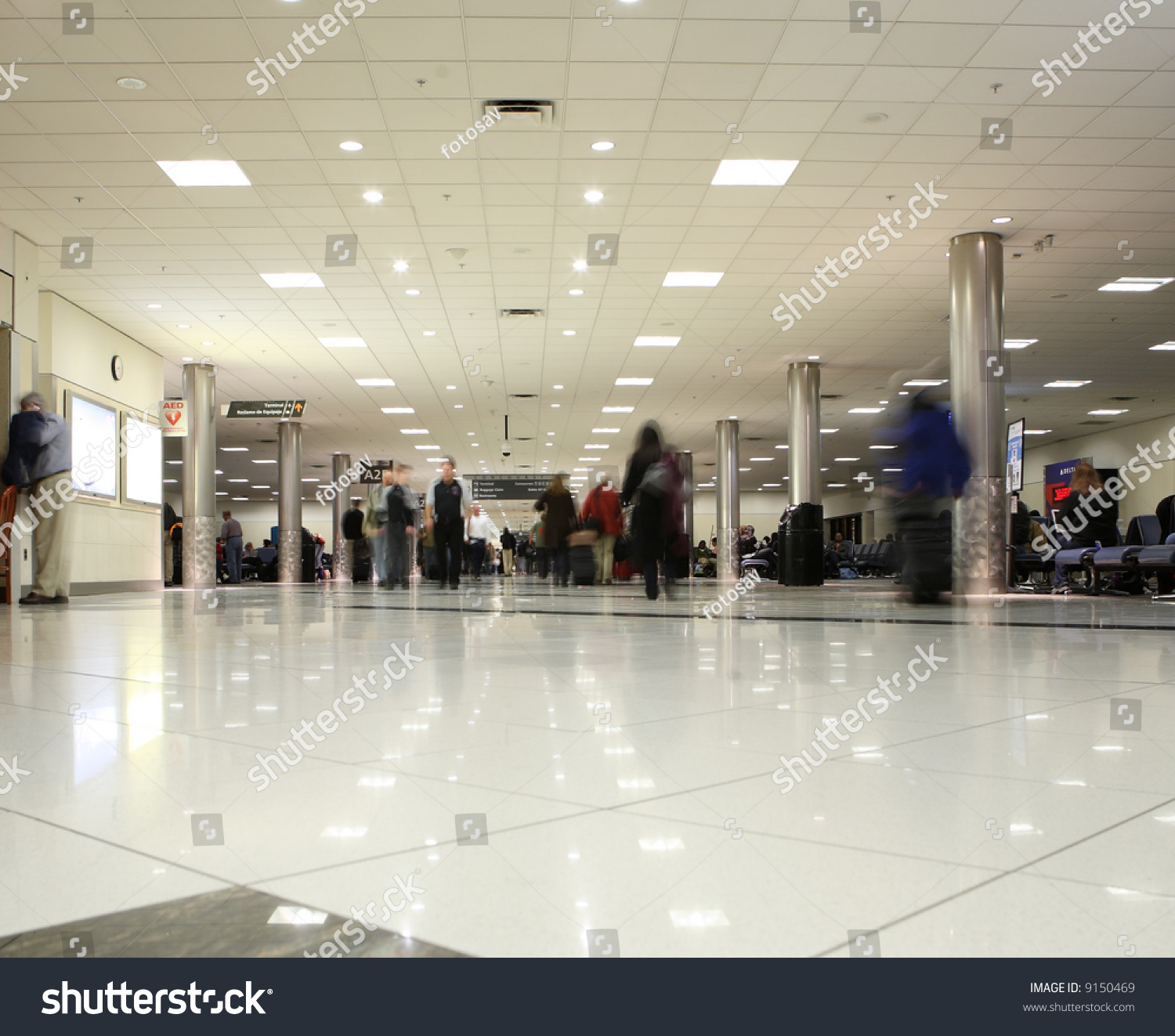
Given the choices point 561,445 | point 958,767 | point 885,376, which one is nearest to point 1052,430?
point 885,376

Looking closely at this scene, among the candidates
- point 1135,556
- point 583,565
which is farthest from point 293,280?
point 1135,556

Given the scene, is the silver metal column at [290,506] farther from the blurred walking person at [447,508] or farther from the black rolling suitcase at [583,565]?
the blurred walking person at [447,508]

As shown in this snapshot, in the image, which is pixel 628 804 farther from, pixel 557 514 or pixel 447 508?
pixel 557 514

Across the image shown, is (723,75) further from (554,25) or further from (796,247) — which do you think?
(796,247)

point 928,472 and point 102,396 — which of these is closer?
point 928,472

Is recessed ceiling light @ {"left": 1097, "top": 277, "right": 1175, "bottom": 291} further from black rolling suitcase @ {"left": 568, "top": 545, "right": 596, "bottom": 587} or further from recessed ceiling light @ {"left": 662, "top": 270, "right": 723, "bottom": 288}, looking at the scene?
black rolling suitcase @ {"left": 568, "top": 545, "right": 596, "bottom": 587}

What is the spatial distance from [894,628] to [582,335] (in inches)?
463

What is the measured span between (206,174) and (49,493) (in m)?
3.79

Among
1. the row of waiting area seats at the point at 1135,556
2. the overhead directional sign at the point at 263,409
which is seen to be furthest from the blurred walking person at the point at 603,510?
the overhead directional sign at the point at 263,409

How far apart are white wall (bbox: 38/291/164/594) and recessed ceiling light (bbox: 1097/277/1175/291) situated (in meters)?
16.1

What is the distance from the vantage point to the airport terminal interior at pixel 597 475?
1230 millimetres

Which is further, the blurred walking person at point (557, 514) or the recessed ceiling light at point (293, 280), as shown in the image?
the blurred walking person at point (557, 514)

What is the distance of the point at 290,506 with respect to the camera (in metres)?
24.2

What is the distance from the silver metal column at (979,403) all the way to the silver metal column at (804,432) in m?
6.54
